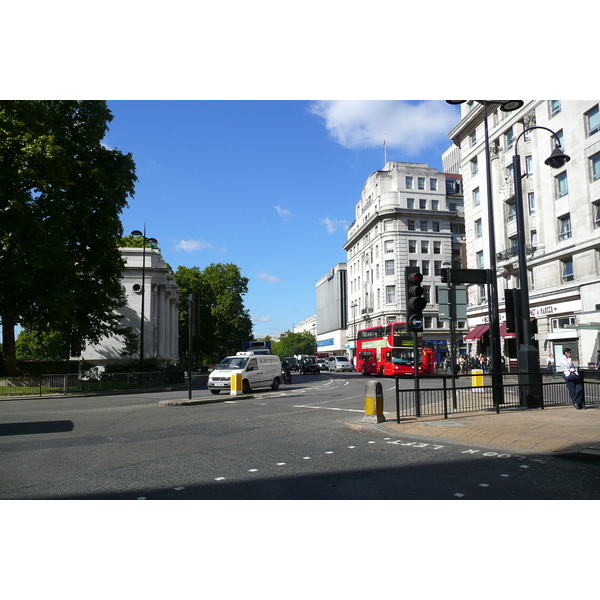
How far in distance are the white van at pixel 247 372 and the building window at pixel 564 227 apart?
21.7m

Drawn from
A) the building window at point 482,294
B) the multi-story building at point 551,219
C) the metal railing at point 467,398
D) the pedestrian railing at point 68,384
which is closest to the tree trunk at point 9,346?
the pedestrian railing at point 68,384

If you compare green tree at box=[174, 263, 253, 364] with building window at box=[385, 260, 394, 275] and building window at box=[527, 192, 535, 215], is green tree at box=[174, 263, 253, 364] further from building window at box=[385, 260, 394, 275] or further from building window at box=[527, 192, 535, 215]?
building window at box=[527, 192, 535, 215]

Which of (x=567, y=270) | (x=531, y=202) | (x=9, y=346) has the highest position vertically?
(x=531, y=202)

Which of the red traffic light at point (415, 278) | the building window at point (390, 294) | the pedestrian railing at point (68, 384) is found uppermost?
the building window at point (390, 294)

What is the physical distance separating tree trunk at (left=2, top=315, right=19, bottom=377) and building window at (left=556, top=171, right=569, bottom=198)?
34.7 metres

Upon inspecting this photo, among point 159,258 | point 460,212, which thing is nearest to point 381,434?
point 159,258

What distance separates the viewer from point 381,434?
32.7 feet

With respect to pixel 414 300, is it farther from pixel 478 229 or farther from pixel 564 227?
pixel 478 229

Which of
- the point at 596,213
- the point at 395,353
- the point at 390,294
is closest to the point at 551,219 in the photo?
the point at 596,213

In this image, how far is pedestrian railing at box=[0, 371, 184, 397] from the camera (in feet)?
80.3

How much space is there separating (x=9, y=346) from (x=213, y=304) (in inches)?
1692

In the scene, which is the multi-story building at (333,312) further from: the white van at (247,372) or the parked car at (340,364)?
the white van at (247,372)

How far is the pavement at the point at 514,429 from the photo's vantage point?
8.20m

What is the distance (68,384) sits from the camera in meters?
25.5
